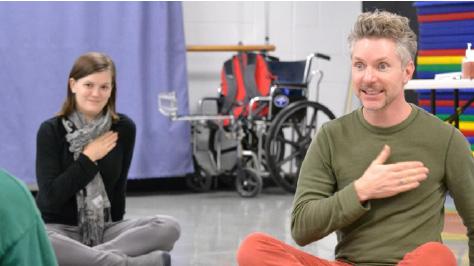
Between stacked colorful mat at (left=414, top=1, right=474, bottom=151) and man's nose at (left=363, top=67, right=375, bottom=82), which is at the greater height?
man's nose at (left=363, top=67, right=375, bottom=82)

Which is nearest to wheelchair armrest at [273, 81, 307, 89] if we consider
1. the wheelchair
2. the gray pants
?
the wheelchair

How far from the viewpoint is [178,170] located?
5809 mm

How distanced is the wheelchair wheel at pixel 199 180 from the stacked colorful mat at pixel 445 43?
1.49 m

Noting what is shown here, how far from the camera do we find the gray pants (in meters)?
3.01

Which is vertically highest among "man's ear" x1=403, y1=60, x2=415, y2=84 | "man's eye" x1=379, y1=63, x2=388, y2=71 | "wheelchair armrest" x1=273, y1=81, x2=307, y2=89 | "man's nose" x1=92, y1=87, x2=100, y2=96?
"man's eye" x1=379, y1=63, x2=388, y2=71

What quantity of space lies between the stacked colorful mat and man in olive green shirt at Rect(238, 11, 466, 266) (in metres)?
2.88

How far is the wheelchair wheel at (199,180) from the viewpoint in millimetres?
5906

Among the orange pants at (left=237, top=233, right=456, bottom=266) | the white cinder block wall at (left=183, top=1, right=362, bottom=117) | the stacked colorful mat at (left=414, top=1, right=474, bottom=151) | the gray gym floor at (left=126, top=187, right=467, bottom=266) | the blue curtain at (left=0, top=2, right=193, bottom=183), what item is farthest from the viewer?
the white cinder block wall at (left=183, top=1, right=362, bottom=117)

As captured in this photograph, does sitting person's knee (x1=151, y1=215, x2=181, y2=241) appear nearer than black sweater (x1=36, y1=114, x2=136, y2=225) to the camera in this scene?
No

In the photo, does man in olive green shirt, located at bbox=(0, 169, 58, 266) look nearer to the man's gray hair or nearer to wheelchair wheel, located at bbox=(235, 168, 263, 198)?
the man's gray hair

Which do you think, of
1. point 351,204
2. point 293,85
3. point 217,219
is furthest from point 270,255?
point 293,85

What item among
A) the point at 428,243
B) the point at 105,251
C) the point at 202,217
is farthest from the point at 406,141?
the point at 202,217

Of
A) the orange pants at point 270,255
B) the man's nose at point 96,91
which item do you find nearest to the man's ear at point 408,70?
the orange pants at point 270,255

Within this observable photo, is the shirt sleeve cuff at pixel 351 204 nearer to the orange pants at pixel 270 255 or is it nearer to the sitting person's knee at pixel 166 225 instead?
the orange pants at pixel 270 255
